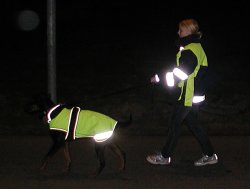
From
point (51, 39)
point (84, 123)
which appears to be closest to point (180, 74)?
point (84, 123)

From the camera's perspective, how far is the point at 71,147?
916cm

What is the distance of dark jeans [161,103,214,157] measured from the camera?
7.87 m

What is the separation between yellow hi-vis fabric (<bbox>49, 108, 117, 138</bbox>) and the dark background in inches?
119

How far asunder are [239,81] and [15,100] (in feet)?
16.0

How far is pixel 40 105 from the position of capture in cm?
748

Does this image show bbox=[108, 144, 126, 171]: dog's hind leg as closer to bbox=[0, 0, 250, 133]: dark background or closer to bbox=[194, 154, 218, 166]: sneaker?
bbox=[194, 154, 218, 166]: sneaker

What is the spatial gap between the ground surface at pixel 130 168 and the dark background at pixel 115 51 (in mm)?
1423

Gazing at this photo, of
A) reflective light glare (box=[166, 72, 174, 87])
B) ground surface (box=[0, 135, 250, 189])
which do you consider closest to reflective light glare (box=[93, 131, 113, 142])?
ground surface (box=[0, 135, 250, 189])

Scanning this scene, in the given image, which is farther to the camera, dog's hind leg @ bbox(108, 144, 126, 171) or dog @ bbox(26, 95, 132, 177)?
dog's hind leg @ bbox(108, 144, 126, 171)

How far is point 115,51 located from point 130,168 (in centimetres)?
847

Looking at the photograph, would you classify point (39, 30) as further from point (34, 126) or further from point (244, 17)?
point (34, 126)

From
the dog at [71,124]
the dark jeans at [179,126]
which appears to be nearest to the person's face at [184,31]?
the dark jeans at [179,126]

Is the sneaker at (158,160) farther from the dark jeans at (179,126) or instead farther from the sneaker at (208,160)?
the sneaker at (208,160)

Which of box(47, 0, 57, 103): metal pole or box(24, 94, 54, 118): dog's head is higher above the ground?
box(47, 0, 57, 103): metal pole
